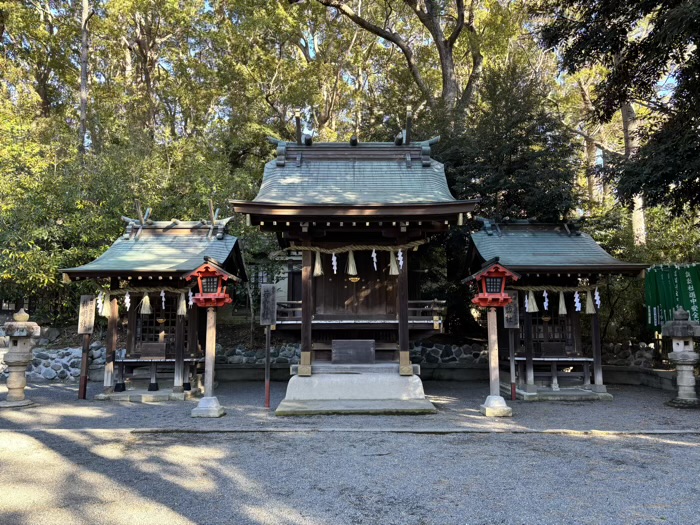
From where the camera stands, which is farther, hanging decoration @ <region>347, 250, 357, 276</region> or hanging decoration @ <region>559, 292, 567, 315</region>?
hanging decoration @ <region>559, 292, 567, 315</region>

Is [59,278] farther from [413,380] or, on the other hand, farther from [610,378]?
[610,378]

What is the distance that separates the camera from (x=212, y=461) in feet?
17.8

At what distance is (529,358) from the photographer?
10.3 metres

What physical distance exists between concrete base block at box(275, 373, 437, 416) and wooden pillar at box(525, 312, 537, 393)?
8.64 ft

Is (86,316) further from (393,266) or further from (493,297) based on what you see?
(493,297)

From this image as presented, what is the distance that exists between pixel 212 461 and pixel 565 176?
11085 millimetres

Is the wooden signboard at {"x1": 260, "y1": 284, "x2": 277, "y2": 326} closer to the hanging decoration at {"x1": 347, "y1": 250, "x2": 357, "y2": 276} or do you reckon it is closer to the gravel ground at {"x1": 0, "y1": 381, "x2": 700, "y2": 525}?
the hanging decoration at {"x1": 347, "y1": 250, "x2": 357, "y2": 276}

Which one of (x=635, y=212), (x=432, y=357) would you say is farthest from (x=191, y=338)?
(x=635, y=212)

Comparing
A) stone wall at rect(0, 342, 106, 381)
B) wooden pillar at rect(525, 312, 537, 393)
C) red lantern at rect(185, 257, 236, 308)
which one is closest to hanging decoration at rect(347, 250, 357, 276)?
red lantern at rect(185, 257, 236, 308)

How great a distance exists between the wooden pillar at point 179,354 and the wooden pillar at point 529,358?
7.61 meters

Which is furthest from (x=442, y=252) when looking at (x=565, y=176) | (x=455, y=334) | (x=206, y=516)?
(x=206, y=516)

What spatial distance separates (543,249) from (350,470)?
299 inches

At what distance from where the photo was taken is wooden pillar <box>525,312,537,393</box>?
33.4 feet

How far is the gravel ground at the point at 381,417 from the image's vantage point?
733cm
